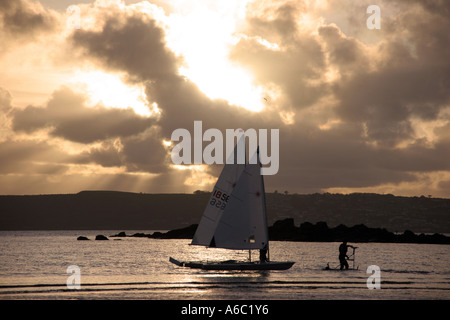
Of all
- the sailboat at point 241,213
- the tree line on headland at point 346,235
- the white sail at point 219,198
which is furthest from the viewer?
the tree line on headland at point 346,235

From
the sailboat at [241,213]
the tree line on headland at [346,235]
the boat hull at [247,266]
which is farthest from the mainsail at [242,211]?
the tree line on headland at [346,235]

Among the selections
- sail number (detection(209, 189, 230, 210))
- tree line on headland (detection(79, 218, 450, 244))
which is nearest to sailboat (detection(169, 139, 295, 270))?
sail number (detection(209, 189, 230, 210))

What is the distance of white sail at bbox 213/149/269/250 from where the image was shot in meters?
54.6

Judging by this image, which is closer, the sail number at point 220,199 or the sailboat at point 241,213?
the sailboat at point 241,213

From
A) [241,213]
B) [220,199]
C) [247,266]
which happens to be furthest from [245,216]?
[247,266]

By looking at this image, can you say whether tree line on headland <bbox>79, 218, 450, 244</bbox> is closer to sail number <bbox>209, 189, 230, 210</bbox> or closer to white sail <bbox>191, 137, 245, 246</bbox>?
white sail <bbox>191, 137, 245, 246</bbox>

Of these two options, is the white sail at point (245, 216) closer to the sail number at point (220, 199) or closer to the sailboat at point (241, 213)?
the sailboat at point (241, 213)

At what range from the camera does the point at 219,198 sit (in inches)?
2197

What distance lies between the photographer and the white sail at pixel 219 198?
54.9m

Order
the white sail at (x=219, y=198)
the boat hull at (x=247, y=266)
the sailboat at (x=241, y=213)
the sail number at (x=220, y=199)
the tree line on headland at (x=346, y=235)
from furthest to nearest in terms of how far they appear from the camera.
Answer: the tree line on headland at (x=346, y=235) → the sail number at (x=220, y=199) → the white sail at (x=219, y=198) → the sailboat at (x=241, y=213) → the boat hull at (x=247, y=266)
